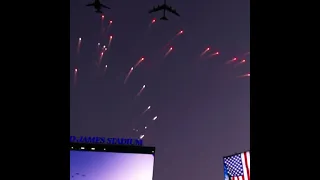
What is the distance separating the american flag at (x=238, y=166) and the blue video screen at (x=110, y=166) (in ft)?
7.07

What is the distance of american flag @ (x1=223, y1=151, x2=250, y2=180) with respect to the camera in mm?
7355

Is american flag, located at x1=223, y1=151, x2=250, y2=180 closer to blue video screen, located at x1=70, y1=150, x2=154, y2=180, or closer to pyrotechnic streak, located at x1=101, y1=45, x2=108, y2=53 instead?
blue video screen, located at x1=70, y1=150, x2=154, y2=180

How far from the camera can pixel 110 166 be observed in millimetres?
5613

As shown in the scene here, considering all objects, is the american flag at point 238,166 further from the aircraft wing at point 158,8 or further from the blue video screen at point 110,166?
the aircraft wing at point 158,8

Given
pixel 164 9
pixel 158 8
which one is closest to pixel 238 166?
pixel 164 9

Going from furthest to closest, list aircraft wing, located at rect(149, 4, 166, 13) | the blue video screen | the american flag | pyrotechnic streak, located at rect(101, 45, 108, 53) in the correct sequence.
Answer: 1. pyrotechnic streak, located at rect(101, 45, 108, 53)
2. aircraft wing, located at rect(149, 4, 166, 13)
3. the american flag
4. the blue video screen

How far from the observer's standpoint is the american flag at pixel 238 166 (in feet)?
24.1

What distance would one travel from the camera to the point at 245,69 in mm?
14320

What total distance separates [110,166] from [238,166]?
109 inches

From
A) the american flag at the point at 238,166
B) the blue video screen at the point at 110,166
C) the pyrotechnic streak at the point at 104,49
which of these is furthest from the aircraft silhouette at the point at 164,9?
the blue video screen at the point at 110,166

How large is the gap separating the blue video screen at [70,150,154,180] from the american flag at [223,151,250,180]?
2.15 meters

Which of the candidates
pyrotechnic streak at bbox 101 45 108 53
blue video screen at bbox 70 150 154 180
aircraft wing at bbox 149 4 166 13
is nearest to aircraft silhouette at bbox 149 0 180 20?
aircraft wing at bbox 149 4 166 13
